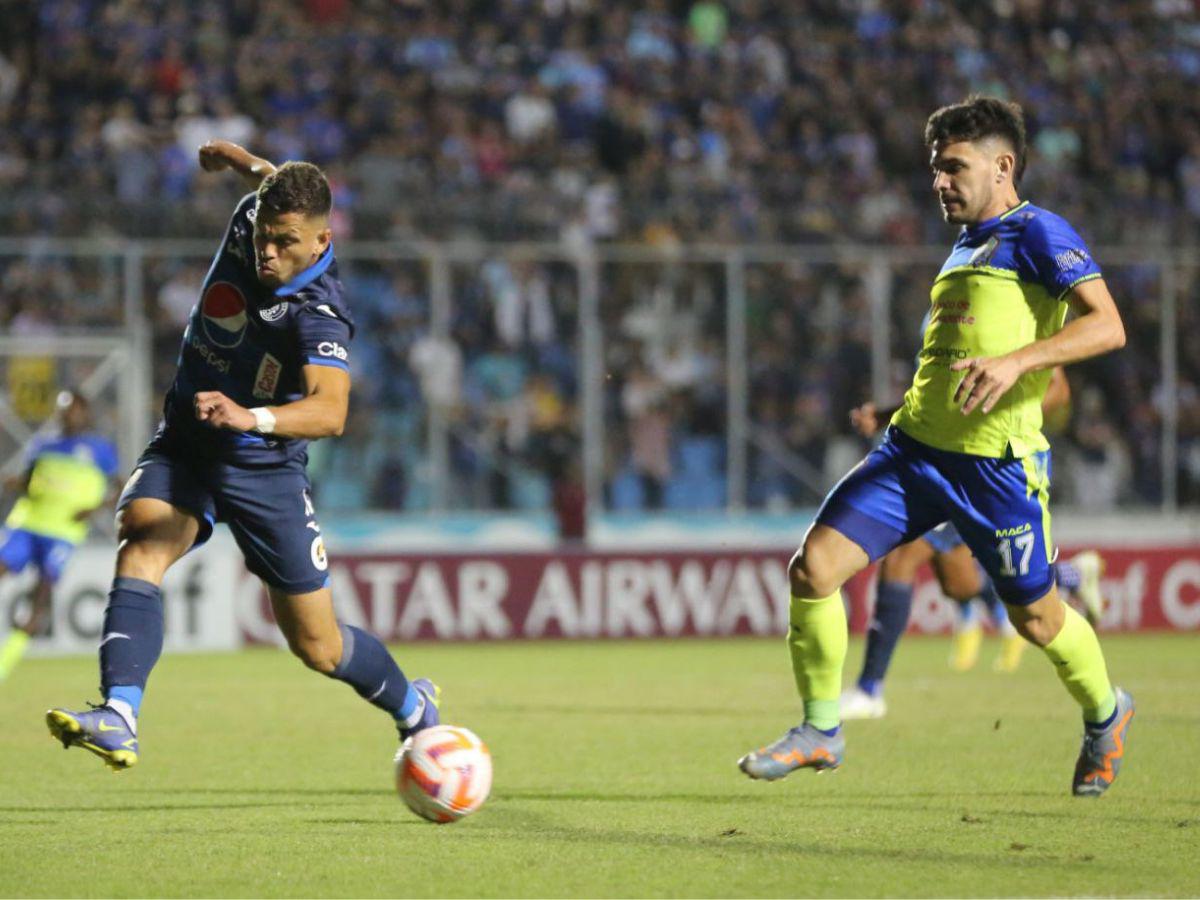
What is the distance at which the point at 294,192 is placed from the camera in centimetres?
676

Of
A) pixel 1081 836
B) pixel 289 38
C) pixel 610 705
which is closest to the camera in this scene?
pixel 1081 836

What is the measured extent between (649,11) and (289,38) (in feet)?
15.1

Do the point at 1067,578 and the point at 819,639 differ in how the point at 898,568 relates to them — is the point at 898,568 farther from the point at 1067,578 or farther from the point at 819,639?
the point at 819,639

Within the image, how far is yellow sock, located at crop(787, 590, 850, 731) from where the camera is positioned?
727 cm

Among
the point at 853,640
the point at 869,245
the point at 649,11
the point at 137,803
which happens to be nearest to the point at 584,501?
the point at 853,640

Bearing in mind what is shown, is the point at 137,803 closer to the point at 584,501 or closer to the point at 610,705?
the point at 610,705

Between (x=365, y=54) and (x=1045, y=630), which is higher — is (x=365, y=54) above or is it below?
above

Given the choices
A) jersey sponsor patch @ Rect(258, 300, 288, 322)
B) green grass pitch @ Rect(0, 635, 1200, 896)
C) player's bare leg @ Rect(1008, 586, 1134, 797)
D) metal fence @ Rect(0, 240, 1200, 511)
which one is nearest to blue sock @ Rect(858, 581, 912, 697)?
green grass pitch @ Rect(0, 635, 1200, 896)

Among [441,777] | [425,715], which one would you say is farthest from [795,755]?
[425,715]

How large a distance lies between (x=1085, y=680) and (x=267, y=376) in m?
3.16

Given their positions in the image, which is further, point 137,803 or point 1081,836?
point 137,803

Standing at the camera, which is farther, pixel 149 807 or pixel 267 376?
pixel 149 807

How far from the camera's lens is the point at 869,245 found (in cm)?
1941

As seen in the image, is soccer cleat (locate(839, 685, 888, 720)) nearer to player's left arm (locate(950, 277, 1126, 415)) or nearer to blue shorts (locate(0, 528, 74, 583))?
player's left arm (locate(950, 277, 1126, 415))
